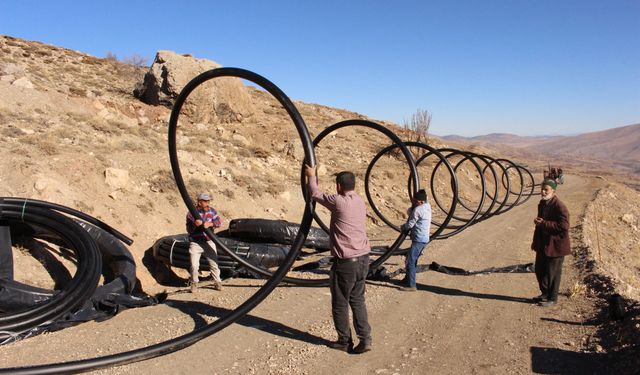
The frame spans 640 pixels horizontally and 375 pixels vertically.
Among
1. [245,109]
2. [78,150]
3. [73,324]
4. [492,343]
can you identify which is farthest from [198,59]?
[492,343]

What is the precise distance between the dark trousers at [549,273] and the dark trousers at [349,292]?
3224 millimetres

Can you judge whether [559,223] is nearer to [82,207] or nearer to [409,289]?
[409,289]

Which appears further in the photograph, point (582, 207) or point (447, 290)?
point (582, 207)

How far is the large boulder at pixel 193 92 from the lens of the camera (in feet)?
70.8

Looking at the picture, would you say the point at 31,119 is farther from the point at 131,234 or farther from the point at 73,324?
the point at 73,324

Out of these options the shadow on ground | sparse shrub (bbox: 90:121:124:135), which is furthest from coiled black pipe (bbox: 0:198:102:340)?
sparse shrub (bbox: 90:121:124:135)

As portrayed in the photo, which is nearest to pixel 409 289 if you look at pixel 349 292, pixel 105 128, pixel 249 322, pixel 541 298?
pixel 541 298

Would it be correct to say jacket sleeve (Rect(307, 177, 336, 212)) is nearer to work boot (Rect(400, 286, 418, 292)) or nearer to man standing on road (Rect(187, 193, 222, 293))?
man standing on road (Rect(187, 193, 222, 293))

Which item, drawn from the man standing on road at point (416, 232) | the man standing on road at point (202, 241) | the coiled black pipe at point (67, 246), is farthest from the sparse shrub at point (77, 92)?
the man standing on road at point (416, 232)

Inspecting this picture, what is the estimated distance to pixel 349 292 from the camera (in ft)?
15.8

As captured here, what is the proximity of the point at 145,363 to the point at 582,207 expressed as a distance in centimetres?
2172

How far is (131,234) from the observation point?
10359 millimetres

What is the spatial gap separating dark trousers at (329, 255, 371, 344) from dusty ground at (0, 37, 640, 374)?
33cm

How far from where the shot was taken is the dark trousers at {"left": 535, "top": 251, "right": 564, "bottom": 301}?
6582 millimetres
